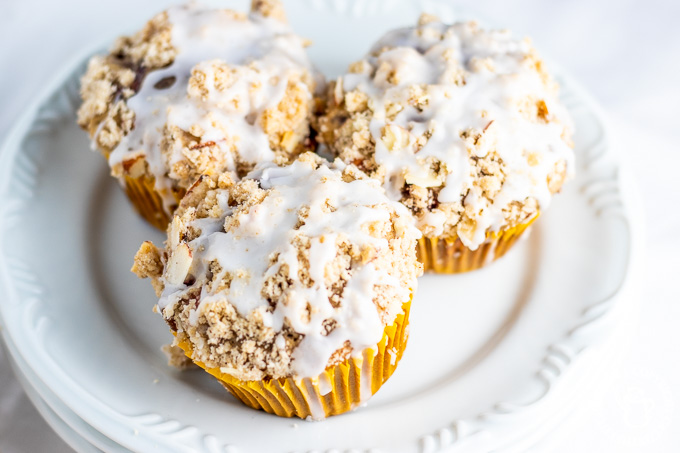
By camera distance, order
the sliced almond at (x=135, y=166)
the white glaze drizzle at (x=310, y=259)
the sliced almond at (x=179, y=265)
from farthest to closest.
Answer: the sliced almond at (x=135, y=166) < the sliced almond at (x=179, y=265) < the white glaze drizzle at (x=310, y=259)

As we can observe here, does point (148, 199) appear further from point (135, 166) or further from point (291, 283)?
point (291, 283)

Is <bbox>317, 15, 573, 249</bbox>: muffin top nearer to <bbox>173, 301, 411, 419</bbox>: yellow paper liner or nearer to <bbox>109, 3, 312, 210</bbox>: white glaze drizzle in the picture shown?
<bbox>109, 3, 312, 210</bbox>: white glaze drizzle

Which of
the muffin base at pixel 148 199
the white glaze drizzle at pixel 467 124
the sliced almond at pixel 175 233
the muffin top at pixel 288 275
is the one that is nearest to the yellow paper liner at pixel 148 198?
the muffin base at pixel 148 199

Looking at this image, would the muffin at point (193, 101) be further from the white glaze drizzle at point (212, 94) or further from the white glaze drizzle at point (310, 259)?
the white glaze drizzle at point (310, 259)

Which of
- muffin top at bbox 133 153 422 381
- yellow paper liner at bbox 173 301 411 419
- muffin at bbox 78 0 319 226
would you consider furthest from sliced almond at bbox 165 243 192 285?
muffin at bbox 78 0 319 226

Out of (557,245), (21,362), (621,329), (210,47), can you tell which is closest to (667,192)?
(557,245)

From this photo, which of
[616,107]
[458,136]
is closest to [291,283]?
[458,136]

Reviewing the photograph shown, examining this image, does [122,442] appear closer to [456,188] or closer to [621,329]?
[456,188]
